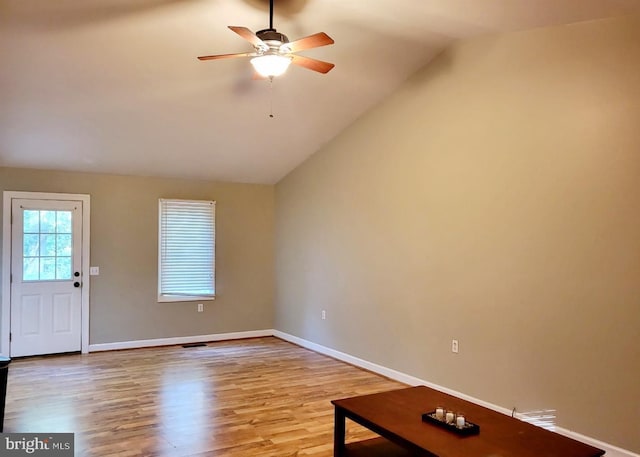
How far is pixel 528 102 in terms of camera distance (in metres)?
3.85

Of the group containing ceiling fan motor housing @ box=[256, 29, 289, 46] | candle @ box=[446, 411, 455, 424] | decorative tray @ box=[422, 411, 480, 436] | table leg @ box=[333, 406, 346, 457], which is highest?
ceiling fan motor housing @ box=[256, 29, 289, 46]

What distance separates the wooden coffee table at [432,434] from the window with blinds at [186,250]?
15.0 feet

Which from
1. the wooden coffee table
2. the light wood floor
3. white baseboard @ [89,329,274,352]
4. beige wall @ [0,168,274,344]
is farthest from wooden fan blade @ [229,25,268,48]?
white baseboard @ [89,329,274,352]

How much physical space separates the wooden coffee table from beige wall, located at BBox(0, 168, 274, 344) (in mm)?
4568

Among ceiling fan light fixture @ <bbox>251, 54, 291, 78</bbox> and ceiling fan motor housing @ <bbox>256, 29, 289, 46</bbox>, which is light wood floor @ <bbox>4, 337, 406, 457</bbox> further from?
ceiling fan motor housing @ <bbox>256, 29, 289, 46</bbox>

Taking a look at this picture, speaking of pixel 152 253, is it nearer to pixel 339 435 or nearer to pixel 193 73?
pixel 193 73

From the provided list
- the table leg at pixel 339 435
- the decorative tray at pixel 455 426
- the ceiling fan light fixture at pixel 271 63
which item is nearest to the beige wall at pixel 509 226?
the decorative tray at pixel 455 426

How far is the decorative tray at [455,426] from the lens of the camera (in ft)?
7.98

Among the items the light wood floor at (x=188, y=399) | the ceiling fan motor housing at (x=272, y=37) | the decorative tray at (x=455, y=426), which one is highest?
the ceiling fan motor housing at (x=272, y=37)

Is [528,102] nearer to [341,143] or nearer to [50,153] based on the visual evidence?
[341,143]

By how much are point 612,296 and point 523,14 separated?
2.02m

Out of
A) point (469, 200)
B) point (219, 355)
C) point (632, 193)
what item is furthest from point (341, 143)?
point (632, 193)

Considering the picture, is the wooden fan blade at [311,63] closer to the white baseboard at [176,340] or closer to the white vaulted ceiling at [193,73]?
the white vaulted ceiling at [193,73]

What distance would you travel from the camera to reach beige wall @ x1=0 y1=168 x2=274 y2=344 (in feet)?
21.1
